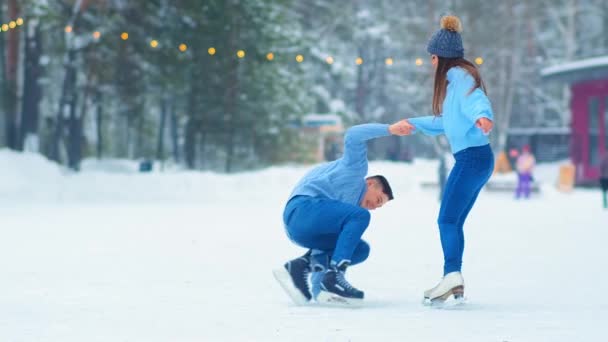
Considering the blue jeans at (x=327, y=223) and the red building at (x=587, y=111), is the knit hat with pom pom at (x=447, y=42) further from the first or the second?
the red building at (x=587, y=111)

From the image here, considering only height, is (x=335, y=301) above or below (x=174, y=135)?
above

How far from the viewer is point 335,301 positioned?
7035 mm

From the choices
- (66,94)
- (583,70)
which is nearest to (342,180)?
(66,94)

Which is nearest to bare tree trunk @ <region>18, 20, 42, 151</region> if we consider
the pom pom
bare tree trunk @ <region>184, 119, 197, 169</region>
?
bare tree trunk @ <region>184, 119, 197, 169</region>

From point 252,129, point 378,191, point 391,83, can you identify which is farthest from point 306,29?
point 378,191

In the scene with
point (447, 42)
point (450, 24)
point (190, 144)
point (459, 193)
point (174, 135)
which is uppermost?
point (450, 24)

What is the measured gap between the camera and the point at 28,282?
8.85 metres

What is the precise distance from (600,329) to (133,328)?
2.54 meters

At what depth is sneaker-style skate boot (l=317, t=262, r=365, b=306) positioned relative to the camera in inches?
277

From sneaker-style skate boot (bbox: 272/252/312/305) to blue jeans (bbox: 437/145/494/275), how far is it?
884mm

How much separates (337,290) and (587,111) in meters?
31.1

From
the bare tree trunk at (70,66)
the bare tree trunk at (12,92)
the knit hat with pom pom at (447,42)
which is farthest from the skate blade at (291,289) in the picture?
the bare tree trunk at (70,66)

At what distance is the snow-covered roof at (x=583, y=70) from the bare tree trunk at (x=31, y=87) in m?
16.5

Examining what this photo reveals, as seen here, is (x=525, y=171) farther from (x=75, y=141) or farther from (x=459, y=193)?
(x=459, y=193)
